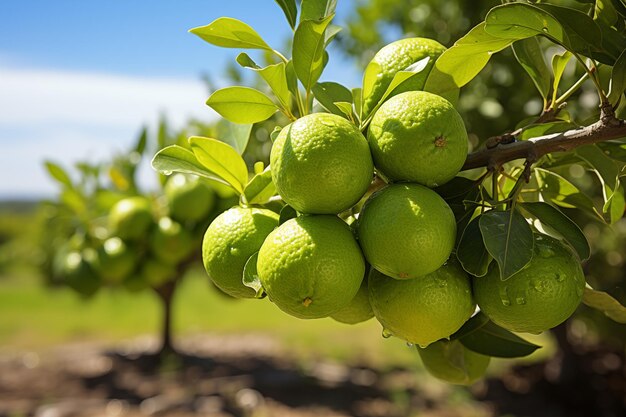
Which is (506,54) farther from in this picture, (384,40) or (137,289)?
(137,289)

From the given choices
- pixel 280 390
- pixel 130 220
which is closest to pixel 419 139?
pixel 130 220

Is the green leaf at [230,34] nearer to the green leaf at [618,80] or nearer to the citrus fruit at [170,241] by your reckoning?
the green leaf at [618,80]

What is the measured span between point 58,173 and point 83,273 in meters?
0.55

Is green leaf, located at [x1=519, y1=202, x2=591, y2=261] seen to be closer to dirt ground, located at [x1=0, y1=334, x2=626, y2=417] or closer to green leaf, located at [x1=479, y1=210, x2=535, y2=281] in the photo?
green leaf, located at [x1=479, y1=210, x2=535, y2=281]

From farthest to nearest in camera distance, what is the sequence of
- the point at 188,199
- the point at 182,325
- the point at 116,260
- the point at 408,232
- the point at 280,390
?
the point at 182,325, the point at 280,390, the point at 116,260, the point at 188,199, the point at 408,232

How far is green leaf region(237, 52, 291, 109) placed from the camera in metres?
0.84

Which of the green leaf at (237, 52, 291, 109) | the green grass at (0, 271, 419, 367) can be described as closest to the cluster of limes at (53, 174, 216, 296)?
the green leaf at (237, 52, 291, 109)

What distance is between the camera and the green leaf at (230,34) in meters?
0.83

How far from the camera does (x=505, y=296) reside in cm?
77

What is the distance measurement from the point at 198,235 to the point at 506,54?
68.7 inches

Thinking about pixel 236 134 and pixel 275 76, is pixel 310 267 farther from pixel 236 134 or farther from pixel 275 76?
pixel 236 134

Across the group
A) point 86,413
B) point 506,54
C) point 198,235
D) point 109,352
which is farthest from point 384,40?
point 109,352

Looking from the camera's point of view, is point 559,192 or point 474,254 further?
point 559,192

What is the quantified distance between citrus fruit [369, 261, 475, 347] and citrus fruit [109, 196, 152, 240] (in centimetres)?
184
